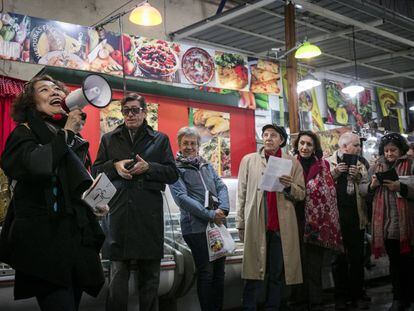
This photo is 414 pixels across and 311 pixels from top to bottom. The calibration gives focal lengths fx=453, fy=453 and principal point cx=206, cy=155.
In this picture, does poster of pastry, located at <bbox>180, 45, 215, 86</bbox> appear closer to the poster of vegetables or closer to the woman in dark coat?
the poster of vegetables

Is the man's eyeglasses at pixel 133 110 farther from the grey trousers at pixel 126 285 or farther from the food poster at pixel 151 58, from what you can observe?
the food poster at pixel 151 58

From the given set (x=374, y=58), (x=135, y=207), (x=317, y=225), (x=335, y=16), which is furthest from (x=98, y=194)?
(x=374, y=58)

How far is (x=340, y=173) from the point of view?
472 cm

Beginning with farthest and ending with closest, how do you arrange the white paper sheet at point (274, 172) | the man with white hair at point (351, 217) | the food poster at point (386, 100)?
the food poster at point (386, 100) → the man with white hair at point (351, 217) → the white paper sheet at point (274, 172)

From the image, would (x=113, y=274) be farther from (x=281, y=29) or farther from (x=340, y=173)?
(x=281, y=29)

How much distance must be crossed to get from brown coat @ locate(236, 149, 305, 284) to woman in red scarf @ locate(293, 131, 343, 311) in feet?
0.97

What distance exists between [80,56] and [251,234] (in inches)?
159

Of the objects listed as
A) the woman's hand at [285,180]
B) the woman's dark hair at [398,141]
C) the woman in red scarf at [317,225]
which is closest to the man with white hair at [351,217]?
the woman in red scarf at [317,225]

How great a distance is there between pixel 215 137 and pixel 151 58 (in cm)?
180

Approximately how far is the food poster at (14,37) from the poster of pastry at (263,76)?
4.47 metres

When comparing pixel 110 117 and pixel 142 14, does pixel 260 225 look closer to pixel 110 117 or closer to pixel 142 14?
pixel 110 117

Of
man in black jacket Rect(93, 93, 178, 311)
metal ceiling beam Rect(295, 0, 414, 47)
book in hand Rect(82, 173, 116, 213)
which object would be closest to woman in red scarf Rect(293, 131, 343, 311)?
man in black jacket Rect(93, 93, 178, 311)

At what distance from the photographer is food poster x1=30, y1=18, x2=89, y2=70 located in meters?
6.16

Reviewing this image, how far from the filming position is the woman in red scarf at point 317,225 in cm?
432
